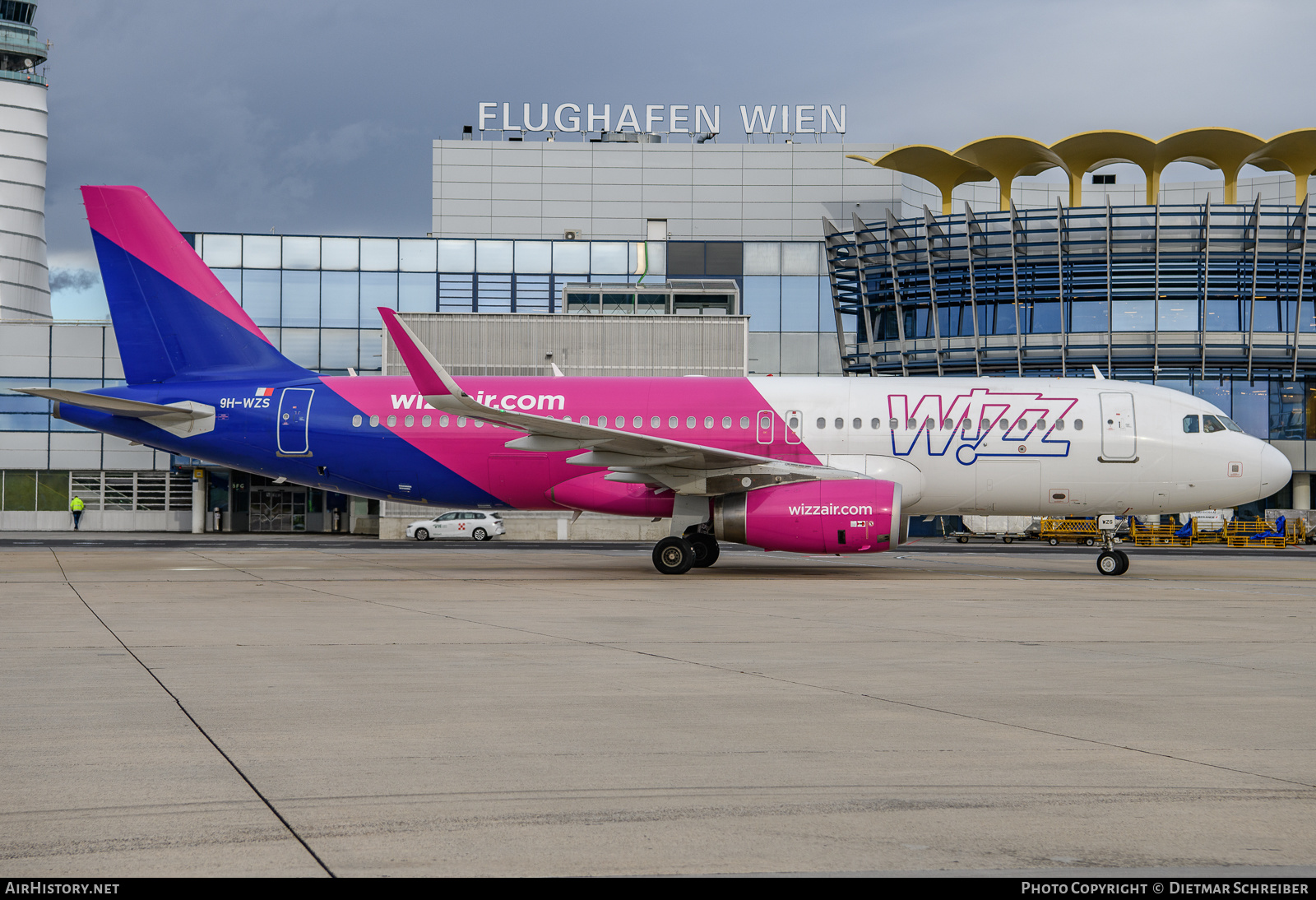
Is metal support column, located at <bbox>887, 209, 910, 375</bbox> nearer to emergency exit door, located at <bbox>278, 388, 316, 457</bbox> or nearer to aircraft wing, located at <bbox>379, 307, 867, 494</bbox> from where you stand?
aircraft wing, located at <bbox>379, 307, 867, 494</bbox>

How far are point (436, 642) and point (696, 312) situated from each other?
3276cm

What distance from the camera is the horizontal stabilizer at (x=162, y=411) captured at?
22281 mm

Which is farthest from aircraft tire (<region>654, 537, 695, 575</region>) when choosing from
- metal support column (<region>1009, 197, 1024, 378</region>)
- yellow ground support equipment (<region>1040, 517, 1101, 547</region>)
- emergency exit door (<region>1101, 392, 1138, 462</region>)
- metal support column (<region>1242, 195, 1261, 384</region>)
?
metal support column (<region>1242, 195, 1261, 384</region>)

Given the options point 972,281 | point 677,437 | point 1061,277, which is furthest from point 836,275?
point 677,437

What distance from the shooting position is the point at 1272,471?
68.6 feet

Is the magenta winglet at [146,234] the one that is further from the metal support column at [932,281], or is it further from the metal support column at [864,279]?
the metal support column at [932,281]

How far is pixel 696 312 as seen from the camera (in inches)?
1666

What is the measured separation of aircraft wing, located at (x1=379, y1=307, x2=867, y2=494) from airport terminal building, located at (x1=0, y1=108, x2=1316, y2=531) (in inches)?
850

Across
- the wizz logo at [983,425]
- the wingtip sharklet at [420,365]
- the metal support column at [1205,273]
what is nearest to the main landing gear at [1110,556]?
the wizz logo at [983,425]

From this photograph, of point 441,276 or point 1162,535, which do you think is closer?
point 1162,535

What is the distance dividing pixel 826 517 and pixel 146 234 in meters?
15.1

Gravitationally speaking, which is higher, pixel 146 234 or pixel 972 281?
pixel 972 281

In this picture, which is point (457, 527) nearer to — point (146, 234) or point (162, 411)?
point (162, 411)
